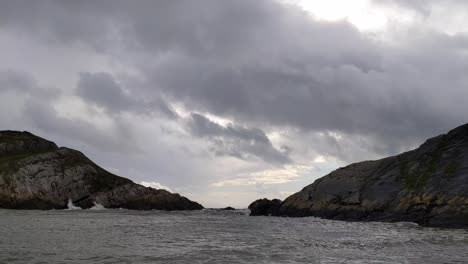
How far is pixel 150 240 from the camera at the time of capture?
35.3 metres

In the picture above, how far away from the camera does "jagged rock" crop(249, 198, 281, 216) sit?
369 ft

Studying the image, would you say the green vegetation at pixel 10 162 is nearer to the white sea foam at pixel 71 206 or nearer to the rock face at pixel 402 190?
the white sea foam at pixel 71 206

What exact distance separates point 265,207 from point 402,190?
47.0m

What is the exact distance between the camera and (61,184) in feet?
395

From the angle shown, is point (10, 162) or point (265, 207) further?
point (10, 162)

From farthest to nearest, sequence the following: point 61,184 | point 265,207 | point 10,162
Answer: point 10,162, point 61,184, point 265,207

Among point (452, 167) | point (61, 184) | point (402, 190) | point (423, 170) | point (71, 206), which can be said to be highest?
point (423, 170)

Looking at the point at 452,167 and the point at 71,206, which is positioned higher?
the point at 452,167

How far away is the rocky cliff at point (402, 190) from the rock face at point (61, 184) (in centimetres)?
4735

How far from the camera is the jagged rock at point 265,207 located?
369ft

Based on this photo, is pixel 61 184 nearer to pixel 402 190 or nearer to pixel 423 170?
pixel 402 190

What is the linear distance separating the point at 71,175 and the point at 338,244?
105 metres

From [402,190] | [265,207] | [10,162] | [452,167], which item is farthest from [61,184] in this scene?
[452,167]

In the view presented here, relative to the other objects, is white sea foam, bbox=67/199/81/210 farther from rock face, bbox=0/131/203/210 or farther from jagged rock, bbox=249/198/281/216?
jagged rock, bbox=249/198/281/216
